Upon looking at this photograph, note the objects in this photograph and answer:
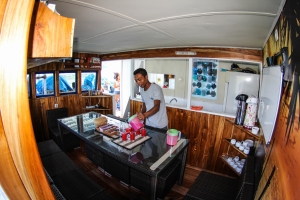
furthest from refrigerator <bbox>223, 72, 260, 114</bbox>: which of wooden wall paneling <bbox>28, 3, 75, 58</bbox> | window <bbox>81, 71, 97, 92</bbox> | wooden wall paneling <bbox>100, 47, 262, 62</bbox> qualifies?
window <bbox>81, 71, 97, 92</bbox>

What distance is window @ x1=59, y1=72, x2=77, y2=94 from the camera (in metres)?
4.74

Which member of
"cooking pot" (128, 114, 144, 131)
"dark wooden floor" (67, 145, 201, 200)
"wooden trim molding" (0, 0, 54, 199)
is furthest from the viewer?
"dark wooden floor" (67, 145, 201, 200)

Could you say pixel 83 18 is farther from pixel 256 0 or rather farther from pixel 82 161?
pixel 82 161

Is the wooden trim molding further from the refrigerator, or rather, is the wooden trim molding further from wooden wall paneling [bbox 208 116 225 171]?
the refrigerator

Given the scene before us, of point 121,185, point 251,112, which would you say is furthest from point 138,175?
point 251,112

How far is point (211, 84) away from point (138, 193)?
378cm

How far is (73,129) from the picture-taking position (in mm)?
2654

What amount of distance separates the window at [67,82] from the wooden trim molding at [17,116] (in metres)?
4.91

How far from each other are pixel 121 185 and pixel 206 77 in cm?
389

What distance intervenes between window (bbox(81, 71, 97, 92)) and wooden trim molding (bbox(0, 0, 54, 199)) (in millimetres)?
5213

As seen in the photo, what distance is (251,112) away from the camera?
2242mm

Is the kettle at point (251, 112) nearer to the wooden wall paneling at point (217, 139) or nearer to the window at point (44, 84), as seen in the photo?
the wooden wall paneling at point (217, 139)

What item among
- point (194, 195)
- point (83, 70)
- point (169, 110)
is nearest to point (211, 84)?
point (169, 110)

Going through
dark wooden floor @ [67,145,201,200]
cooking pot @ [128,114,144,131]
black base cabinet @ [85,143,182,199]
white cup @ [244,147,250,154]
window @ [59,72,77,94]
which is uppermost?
window @ [59,72,77,94]
